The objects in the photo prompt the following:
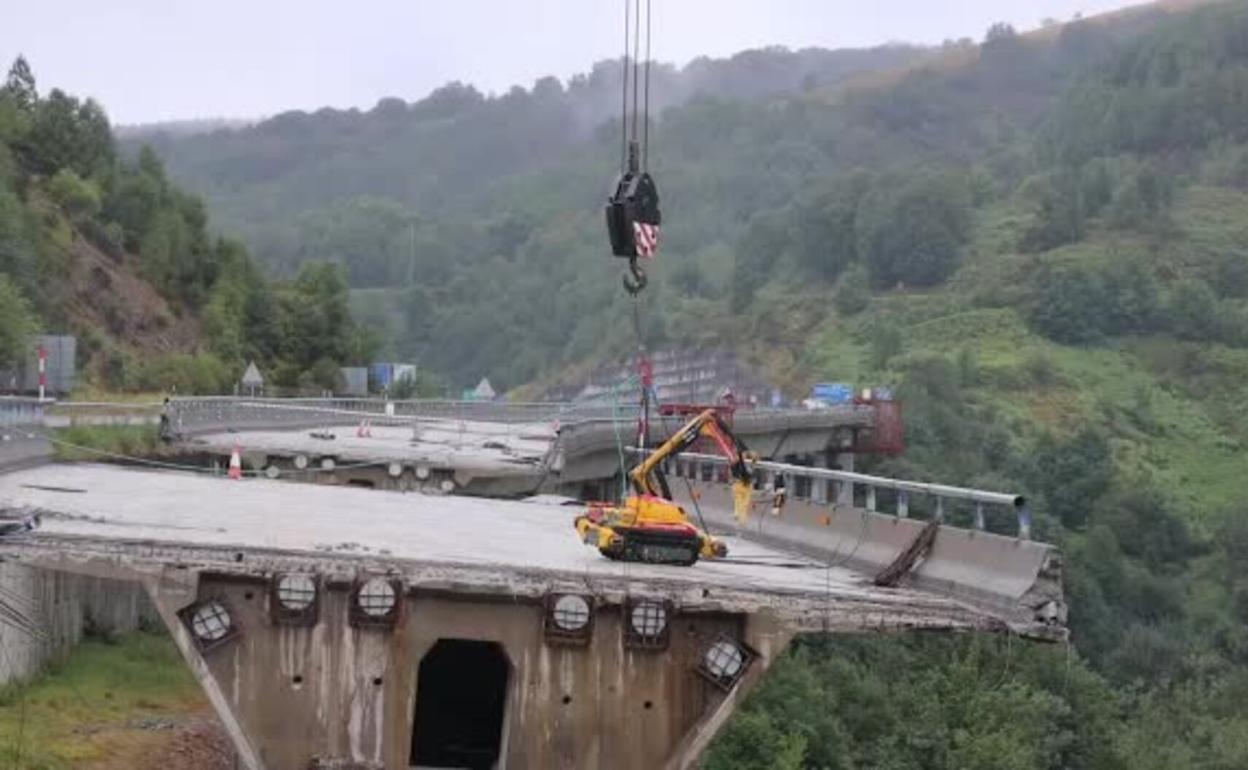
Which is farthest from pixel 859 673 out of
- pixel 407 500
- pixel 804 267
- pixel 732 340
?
pixel 804 267

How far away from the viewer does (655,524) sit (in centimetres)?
1833

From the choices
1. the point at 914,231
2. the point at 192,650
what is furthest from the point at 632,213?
the point at 914,231

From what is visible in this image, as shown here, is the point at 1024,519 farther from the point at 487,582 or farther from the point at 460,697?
the point at 460,697

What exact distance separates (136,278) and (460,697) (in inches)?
2220

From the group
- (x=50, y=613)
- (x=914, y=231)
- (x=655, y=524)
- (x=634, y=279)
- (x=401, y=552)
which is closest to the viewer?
(x=401, y=552)

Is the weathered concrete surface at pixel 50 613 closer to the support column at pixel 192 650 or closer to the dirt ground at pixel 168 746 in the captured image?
the dirt ground at pixel 168 746

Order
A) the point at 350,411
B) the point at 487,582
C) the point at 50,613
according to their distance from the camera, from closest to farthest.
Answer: the point at 487,582 → the point at 50,613 → the point at 350,411

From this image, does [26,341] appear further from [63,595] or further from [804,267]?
[804,267]

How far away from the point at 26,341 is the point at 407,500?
25.6 meters

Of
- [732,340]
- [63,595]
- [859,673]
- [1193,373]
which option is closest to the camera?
[63,595]

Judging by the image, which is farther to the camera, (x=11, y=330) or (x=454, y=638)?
(x=11, y=330)

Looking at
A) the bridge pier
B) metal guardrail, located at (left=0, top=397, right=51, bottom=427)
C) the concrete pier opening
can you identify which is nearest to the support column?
the bridge pier

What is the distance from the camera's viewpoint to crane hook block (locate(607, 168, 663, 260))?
1947 centimetres

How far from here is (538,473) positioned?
36.2m
